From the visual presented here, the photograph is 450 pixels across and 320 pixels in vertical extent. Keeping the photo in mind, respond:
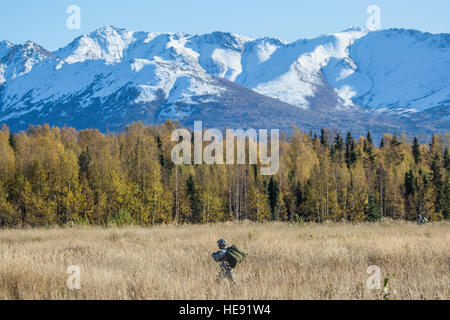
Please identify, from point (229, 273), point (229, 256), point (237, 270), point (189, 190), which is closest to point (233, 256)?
point (229, 256)

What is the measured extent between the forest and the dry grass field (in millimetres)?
25399

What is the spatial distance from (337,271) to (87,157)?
4882cm

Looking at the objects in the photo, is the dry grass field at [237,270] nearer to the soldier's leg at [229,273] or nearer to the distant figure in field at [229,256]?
the soldier's leg at [229,273]

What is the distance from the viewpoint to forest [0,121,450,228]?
2024 inches

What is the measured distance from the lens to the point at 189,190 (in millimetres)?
61594

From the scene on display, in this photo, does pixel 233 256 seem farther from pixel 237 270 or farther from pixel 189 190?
pixel 189 190

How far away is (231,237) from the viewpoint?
20875mm

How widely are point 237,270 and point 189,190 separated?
49611 millimetres

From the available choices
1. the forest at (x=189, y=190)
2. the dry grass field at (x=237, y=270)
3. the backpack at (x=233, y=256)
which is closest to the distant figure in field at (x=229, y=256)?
the backpack at (x=233, y=256)

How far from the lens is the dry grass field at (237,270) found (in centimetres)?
939

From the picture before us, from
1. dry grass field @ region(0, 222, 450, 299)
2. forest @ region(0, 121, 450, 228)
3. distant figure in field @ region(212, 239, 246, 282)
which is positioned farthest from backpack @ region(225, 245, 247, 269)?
forest @ region(0, 121, 450, 228)

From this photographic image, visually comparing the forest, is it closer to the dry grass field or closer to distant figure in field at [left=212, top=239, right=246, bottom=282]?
the dry grass field

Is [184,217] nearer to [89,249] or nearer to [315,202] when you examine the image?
[315,202]
